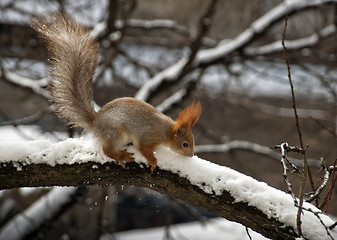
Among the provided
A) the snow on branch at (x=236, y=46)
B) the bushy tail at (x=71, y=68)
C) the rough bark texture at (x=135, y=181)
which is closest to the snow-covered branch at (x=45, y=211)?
the snow on branch at (x=236, y=46)

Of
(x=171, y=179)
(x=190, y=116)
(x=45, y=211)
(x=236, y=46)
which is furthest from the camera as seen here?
(x=236, y=46)

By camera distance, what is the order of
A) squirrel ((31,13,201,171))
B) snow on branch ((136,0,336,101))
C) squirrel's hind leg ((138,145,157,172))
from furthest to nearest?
snow on branch ((136,0,336,101))
squirrel ((31,13,201,171))
squirrel's hind leg ((138,145,157,172))

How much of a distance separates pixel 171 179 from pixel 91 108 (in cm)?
61

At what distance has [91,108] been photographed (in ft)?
5.91

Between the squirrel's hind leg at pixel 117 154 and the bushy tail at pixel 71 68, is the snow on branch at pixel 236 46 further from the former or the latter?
the squirrel's hind leg at pixel 117 154

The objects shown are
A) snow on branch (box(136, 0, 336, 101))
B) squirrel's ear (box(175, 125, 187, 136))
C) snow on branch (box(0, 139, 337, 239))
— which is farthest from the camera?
snow on branch (box(136, 0, 336, 101))

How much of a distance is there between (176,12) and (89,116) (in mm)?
4811

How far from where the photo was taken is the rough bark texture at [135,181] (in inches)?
54.5

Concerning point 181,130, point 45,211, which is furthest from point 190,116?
point 45,211

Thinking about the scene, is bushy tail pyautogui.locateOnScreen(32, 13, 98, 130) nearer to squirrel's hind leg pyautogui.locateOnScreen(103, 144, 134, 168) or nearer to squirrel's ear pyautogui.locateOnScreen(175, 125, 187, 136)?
squirrel's hind leg pyautogui.locateOnScreen(103, 144, 134, 168)

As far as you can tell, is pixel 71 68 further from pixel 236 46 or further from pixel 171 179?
pixel 236 46

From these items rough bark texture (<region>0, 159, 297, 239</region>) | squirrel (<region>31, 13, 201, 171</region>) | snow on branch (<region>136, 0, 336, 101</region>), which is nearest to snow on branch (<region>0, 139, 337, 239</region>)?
rough bark texture (<region>0, 159, 297, 239</region>)

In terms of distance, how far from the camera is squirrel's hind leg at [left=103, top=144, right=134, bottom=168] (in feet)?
5.02

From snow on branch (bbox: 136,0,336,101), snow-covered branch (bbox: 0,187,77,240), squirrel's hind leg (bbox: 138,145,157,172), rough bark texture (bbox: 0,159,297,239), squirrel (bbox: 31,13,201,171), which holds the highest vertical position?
snow on branch (bbox: 136,0,336,101)
